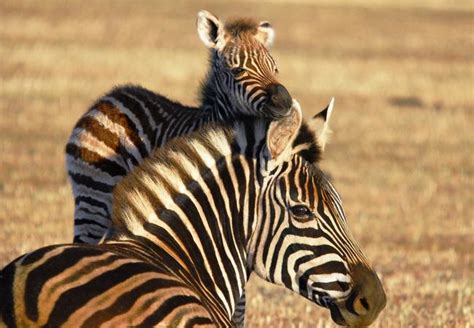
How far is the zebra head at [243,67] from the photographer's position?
8252 millimetres

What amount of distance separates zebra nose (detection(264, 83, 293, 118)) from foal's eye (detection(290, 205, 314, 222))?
2187 mm

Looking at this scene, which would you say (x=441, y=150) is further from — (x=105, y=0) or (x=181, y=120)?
(x=105, y=0)

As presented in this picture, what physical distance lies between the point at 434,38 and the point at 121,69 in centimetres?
1654

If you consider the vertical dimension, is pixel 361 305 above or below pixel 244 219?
below

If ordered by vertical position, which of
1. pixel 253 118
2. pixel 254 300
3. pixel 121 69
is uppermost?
pixel 121 69

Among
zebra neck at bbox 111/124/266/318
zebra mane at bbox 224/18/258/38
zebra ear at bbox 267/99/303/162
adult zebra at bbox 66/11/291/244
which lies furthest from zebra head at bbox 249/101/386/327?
zebra mane at bbox 224/18/258/38

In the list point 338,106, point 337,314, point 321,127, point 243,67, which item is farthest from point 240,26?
point 338,106

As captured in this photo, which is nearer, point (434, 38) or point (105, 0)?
point (434, 38)

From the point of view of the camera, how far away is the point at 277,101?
7.97m

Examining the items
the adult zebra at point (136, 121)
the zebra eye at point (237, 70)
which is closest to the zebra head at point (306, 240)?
the adult zebra at point (136, 121)

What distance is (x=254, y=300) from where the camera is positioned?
10266mm

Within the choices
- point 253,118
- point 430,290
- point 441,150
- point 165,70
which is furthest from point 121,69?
point 253,118

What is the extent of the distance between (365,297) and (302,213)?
0.48 metres

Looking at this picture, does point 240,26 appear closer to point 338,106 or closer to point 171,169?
point 171,169
